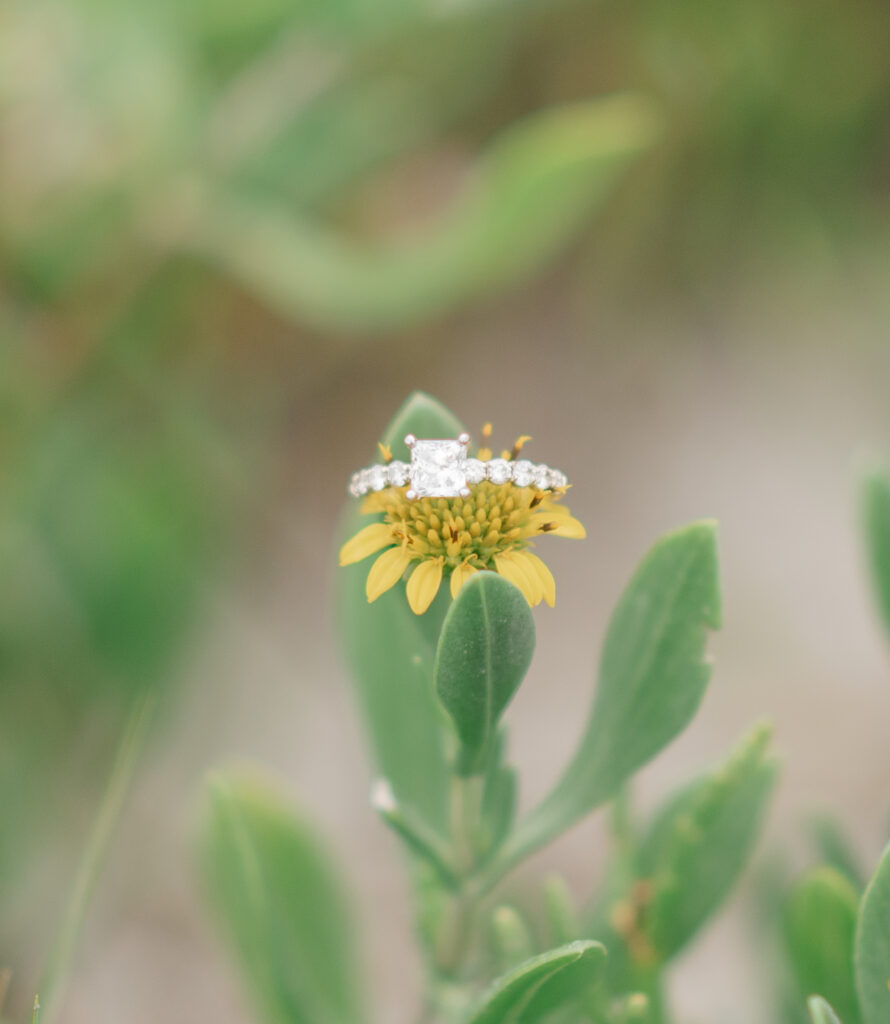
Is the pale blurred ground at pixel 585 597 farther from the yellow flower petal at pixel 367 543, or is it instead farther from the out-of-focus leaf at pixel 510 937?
the yellow flower petal at pixel 367 543

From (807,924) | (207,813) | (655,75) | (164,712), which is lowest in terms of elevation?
(807,924)

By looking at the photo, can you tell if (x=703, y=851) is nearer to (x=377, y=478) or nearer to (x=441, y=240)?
(x=377, y=478)

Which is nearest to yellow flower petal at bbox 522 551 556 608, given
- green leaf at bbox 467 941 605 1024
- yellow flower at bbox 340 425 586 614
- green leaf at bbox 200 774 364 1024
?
yellow flower at bbox 340 425 586 614

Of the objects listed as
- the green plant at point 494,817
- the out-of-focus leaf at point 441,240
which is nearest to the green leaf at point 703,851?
the green plant at point 494,817

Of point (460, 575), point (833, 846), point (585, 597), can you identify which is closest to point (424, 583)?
point (460, 575)

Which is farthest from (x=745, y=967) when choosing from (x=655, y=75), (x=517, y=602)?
(x=655, y=75)

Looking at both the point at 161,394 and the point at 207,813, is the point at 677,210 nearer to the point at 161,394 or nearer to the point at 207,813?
the point at 161,394
